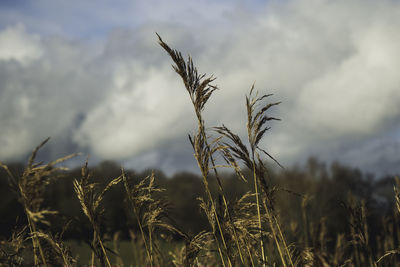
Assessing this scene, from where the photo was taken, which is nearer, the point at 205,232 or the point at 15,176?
the point at 15,176

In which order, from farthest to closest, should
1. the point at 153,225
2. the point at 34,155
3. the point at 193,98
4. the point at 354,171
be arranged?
the point at 354,171
the point at 153,225
the point at 193,98
the point at 34,155

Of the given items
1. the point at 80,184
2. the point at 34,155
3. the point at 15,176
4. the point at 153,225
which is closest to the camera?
the point at 34,155

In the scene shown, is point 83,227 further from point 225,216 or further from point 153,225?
point 225,216

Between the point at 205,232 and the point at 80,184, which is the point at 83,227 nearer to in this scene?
the point at 80,184

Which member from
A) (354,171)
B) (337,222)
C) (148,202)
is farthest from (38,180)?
(354,171)

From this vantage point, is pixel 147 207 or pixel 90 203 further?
pixel 147 207

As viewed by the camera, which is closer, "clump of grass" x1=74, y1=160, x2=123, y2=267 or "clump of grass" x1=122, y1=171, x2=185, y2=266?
"clump of grass" x1=74, y1=160, x2=123, y2=267

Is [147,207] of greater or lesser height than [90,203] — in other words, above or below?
below

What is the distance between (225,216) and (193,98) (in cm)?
109

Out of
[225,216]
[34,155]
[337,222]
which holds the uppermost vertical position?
[34,155]

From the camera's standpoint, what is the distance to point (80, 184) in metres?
2.96

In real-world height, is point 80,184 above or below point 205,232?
above

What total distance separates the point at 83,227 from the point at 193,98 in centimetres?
145

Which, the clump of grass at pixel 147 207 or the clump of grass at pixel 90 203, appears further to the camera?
the clump of grass at pixel 147 207
